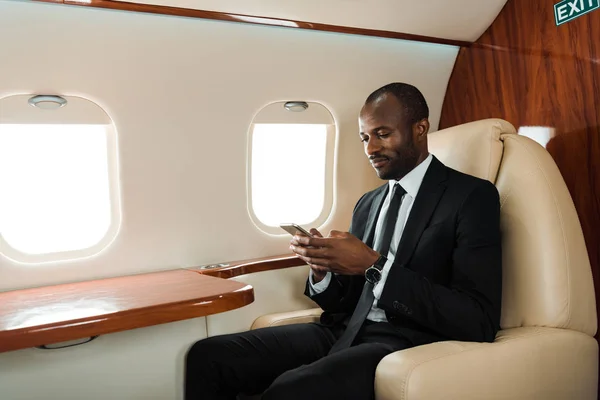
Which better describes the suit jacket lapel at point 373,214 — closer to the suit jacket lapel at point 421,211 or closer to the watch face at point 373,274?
the suit jacket lapel at point 421,211

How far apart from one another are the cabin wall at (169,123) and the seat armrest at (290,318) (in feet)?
0.39

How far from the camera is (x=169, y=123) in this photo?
224 cm

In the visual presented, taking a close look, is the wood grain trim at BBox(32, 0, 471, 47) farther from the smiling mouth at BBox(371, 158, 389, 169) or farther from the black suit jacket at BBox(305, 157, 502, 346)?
the black suit jacket at BBox(305, 157, 502, 346)

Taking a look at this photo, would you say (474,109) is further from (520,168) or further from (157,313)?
(157,313)

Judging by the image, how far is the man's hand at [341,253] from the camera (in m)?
1.70

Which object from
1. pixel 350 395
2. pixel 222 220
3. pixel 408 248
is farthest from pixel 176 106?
pixel 350 395

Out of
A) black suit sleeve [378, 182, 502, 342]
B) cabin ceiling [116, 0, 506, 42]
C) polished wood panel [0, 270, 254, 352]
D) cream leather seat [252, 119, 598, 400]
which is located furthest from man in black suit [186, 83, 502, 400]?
cabin ceiling [116, 0, 506, 42]

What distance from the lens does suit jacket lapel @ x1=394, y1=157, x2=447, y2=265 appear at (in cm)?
183

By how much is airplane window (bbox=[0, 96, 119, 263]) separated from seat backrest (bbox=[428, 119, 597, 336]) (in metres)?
1.47

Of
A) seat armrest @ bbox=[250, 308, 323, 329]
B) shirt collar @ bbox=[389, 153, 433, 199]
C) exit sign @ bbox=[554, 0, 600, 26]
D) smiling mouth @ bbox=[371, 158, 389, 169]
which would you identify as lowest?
seat armrest @ bbox=[250, 308, 323, 329]

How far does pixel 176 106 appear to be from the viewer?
7.33 feet

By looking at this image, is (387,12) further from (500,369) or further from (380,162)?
(500,369)

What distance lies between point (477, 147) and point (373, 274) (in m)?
0.70

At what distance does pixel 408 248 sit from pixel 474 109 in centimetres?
118
